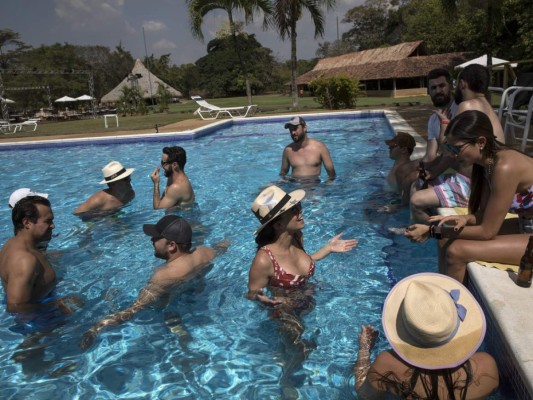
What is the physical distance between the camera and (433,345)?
190 centimetres

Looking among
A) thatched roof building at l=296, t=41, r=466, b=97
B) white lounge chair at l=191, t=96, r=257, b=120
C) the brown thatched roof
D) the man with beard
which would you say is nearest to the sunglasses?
the man with beard

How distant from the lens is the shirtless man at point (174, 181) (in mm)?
5988

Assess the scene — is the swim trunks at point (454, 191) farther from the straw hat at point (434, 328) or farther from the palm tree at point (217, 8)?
the palm tree at point (217, 8)

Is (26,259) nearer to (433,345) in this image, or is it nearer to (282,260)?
(282,260)

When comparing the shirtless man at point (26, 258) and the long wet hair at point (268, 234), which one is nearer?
the long wet hair at point (268, 234)

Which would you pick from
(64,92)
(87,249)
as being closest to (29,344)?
(87,249)

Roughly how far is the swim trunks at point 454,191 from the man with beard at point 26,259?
3560mm

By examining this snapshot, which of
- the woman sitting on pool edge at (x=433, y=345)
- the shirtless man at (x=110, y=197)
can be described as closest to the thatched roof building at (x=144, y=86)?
the shirtless man at (x=110, y=197)

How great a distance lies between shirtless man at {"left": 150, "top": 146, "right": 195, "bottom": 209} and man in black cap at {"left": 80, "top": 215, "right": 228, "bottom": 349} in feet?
7.64

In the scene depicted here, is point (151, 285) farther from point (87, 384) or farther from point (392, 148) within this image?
point (392, 148)

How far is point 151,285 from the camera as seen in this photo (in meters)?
3.73

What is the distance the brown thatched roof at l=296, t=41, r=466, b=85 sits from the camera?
116 feet

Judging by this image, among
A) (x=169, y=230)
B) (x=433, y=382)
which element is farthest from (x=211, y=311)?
(x=433, y=382)

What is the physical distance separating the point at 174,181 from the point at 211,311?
108 inches
